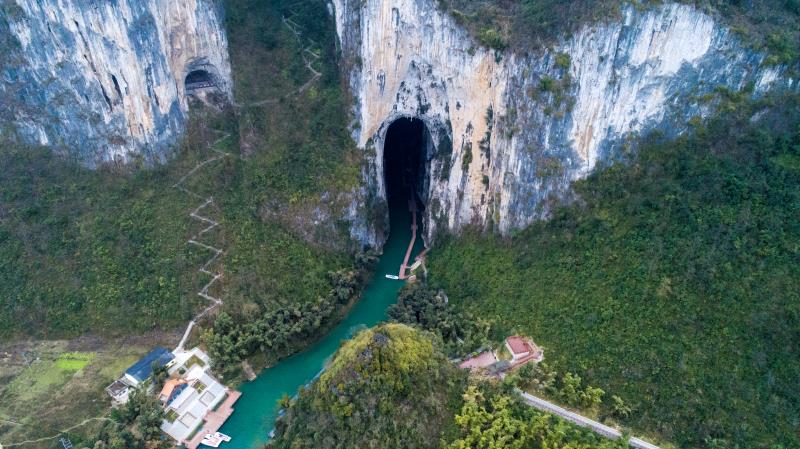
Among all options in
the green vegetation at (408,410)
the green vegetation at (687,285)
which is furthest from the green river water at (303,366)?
the green vegetation at (687,285)

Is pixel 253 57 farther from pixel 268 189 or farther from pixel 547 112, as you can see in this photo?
pixel 547 112

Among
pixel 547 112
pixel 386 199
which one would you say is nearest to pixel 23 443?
pixel 386 199

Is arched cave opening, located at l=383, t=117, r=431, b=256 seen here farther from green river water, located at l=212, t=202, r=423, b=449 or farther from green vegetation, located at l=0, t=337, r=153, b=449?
green vegetation, located at l=0, t=337, r=153, b=449

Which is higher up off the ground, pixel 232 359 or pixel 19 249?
pixel 19 249


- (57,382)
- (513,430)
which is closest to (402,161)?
(513,430)

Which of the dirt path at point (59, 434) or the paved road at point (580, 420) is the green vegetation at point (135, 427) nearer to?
the dirt path at point (59, 434)
